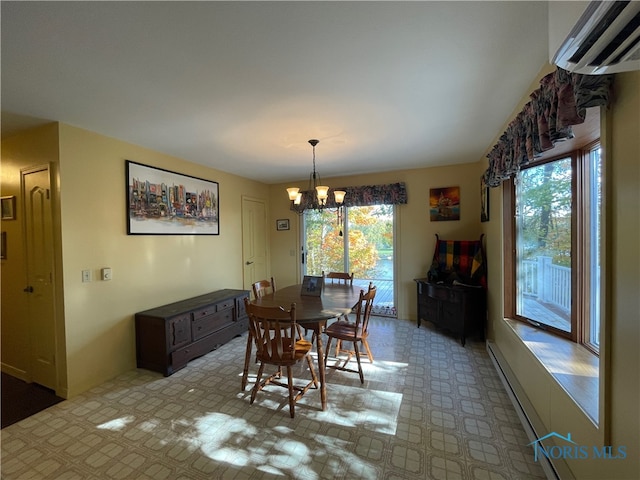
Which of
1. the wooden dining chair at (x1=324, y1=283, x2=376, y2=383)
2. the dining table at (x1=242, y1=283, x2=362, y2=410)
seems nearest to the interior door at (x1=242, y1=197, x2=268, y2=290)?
the dining table at (x1=242, y1=283, x2=362, y2=410)

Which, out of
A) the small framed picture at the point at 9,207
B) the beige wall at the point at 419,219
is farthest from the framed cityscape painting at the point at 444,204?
the small framed picture at the point at 9,207

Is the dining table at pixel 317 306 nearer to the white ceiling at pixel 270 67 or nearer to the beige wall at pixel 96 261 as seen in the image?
the beige wall at pixel 96 261

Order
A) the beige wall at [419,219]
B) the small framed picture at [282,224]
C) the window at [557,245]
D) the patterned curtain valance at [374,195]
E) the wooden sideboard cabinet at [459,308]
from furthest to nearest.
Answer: the small framed picture at [282,224], the patterned curtain valance at [374,195], the beige wall at [419,219], the wooden sideboard cabinet at [459,308], the window at [557,245]

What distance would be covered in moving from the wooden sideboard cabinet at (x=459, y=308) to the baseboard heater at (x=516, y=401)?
35 centimetres

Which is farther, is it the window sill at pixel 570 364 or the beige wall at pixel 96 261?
the beige wall at pixel 96 261

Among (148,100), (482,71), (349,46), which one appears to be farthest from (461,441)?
(148,100)

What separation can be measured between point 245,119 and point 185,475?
2.57 meters

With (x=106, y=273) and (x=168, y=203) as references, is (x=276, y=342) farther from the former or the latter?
(x=168, y=203)

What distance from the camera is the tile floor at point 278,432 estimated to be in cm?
158

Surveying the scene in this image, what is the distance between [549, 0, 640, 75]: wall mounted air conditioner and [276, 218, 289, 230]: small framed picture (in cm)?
452

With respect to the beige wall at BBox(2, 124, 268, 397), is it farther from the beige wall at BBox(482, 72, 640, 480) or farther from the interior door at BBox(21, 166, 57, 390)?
the beige wall at BBox(482, 72, 640, 480)

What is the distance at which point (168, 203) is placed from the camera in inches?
127

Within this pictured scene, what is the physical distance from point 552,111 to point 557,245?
1.18 meters

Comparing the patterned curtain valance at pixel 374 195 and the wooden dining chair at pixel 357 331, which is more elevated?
the patterned curtain valance at pixel 374 195
